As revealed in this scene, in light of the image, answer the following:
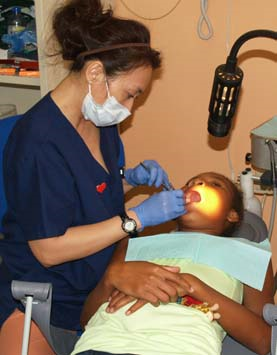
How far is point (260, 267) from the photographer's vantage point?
4.85 feet

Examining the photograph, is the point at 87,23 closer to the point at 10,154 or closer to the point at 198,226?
the point at 10,154

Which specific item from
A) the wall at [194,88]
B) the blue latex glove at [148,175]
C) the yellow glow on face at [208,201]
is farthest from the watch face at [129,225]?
the wall at [194,88]

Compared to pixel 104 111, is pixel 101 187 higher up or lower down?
lower down

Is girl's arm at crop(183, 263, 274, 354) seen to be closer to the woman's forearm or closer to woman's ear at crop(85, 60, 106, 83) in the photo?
the woman's forearm

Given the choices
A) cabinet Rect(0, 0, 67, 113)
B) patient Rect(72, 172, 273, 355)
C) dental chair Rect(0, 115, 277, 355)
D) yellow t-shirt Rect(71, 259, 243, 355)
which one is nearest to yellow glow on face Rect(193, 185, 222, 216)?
patient Rect(72, 172, 273, 355)

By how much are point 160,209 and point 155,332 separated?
38 cm

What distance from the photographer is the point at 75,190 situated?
1.54 meters

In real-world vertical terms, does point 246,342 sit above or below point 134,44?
below

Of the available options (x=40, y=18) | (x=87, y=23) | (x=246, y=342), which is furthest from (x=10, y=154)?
(x=246, y=342)

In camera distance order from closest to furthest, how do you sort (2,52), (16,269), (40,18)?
(16,269) → (40,18) → (2,52)

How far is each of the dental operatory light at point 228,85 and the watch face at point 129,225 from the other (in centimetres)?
38

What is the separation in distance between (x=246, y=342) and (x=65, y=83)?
886mm

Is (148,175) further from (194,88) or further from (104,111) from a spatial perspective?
(194,88)

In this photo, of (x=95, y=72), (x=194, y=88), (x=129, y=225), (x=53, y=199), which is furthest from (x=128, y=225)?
(x=194, y=88)
